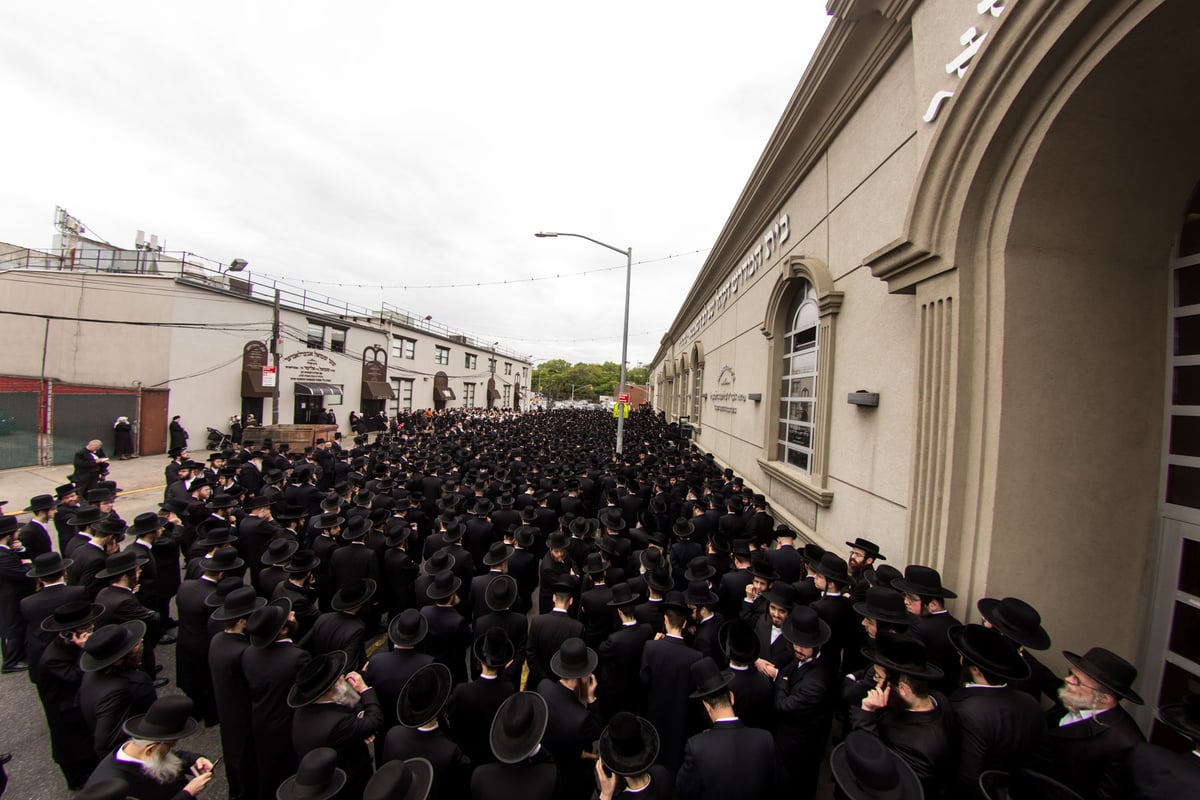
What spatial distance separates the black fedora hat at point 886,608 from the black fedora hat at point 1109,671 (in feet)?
2.84

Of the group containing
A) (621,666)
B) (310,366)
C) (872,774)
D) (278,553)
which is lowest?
(621,666)

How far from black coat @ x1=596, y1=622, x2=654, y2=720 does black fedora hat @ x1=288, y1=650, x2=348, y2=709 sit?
1.93 metres

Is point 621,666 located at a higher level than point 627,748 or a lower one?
lower

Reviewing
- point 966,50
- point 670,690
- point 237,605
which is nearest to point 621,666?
point 670,690

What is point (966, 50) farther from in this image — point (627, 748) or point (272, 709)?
A: point (272, 709)

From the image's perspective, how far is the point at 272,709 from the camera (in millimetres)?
2932

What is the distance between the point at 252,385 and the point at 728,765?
24.3 m

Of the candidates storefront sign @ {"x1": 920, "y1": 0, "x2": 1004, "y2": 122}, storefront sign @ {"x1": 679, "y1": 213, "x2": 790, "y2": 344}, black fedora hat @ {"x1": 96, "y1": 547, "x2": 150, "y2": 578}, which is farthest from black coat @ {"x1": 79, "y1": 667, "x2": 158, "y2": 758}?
storefront sign @ {"x1": 679, "y1": 213, "x2": 790, "y2": 344}

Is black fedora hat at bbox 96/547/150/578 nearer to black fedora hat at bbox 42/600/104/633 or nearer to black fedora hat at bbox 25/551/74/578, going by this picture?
black fedora hat at bbox 25/551/74/578

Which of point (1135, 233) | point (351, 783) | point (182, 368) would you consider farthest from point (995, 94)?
point (182, 368)

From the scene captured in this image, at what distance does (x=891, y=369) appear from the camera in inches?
197

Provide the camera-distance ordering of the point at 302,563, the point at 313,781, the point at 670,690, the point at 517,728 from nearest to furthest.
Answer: the point at 313,781 < the point at 517,728 < the point at 670,690 < the point at 302,563

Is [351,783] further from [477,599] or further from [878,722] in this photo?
[878,722]

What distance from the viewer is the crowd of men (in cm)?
222
